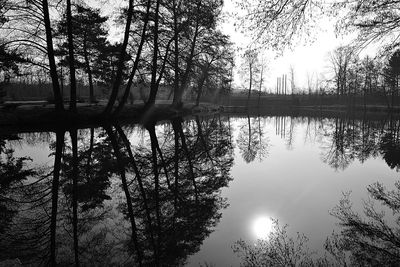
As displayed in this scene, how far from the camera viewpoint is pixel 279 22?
557 centimetres

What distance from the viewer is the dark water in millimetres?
3549

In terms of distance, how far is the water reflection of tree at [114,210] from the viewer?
3.46 m

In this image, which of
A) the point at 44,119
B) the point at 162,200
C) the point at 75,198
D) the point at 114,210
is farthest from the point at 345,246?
the point at 44,119

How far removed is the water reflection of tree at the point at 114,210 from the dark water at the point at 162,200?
18 millimetres

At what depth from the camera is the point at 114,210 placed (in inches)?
190

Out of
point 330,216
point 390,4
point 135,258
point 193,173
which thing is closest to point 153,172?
point 193,173

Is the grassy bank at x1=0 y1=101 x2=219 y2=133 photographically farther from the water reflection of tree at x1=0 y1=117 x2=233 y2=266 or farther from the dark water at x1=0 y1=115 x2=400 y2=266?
the water reflection of tree at x1=0 y1=117 x2=233 y2=266

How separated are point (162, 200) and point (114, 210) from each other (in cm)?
87

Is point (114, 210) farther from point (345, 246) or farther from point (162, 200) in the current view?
point (345, 246)

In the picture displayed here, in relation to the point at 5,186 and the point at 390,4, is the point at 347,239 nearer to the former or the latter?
the point at 390,4

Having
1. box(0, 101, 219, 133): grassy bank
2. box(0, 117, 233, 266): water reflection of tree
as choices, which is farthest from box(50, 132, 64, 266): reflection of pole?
box(0, 101, 219, 133): grassy bank

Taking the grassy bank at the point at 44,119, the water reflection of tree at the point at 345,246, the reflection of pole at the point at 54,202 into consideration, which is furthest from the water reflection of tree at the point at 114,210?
the grassy bank at the point at 44,119

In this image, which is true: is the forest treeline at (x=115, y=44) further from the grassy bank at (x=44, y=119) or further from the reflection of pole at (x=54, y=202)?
the reflection of pole at (x=54, y=202)

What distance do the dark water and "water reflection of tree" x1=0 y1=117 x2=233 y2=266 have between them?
0.02 meters
